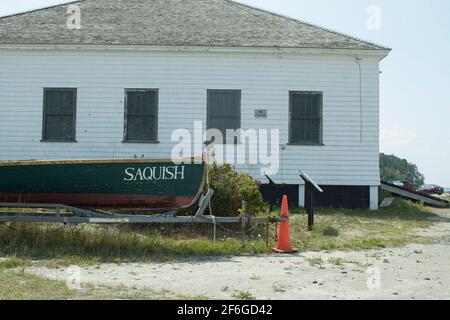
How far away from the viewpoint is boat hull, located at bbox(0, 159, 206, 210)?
9055mm

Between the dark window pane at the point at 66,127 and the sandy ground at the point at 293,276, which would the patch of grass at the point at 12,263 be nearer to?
the sandy ground at the point at 293,276

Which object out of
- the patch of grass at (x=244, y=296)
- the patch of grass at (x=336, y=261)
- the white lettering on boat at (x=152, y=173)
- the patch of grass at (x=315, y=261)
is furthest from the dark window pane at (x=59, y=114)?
the patch of grass at (x=244, y=296)

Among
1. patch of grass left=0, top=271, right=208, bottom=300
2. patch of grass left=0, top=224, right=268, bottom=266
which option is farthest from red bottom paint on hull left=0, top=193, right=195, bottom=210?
patch of grass left=0, top=271, right=208, bottom=300

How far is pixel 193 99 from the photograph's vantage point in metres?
14.7

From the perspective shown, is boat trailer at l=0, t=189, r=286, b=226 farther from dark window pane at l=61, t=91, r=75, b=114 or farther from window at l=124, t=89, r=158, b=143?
dark window pane at l=61, t=91, r=75, b=114

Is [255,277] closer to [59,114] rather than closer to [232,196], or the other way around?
[232,196]

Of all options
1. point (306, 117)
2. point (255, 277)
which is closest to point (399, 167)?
point (306, 117)

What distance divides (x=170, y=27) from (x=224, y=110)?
3.30 meters

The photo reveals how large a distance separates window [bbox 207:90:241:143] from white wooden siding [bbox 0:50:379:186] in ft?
0.65

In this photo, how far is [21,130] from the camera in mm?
14789

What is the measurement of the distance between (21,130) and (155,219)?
822cm

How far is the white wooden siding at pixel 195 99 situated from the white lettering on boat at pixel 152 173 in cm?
568

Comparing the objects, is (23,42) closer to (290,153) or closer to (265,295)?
(290,153)

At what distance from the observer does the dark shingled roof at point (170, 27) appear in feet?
48.2
